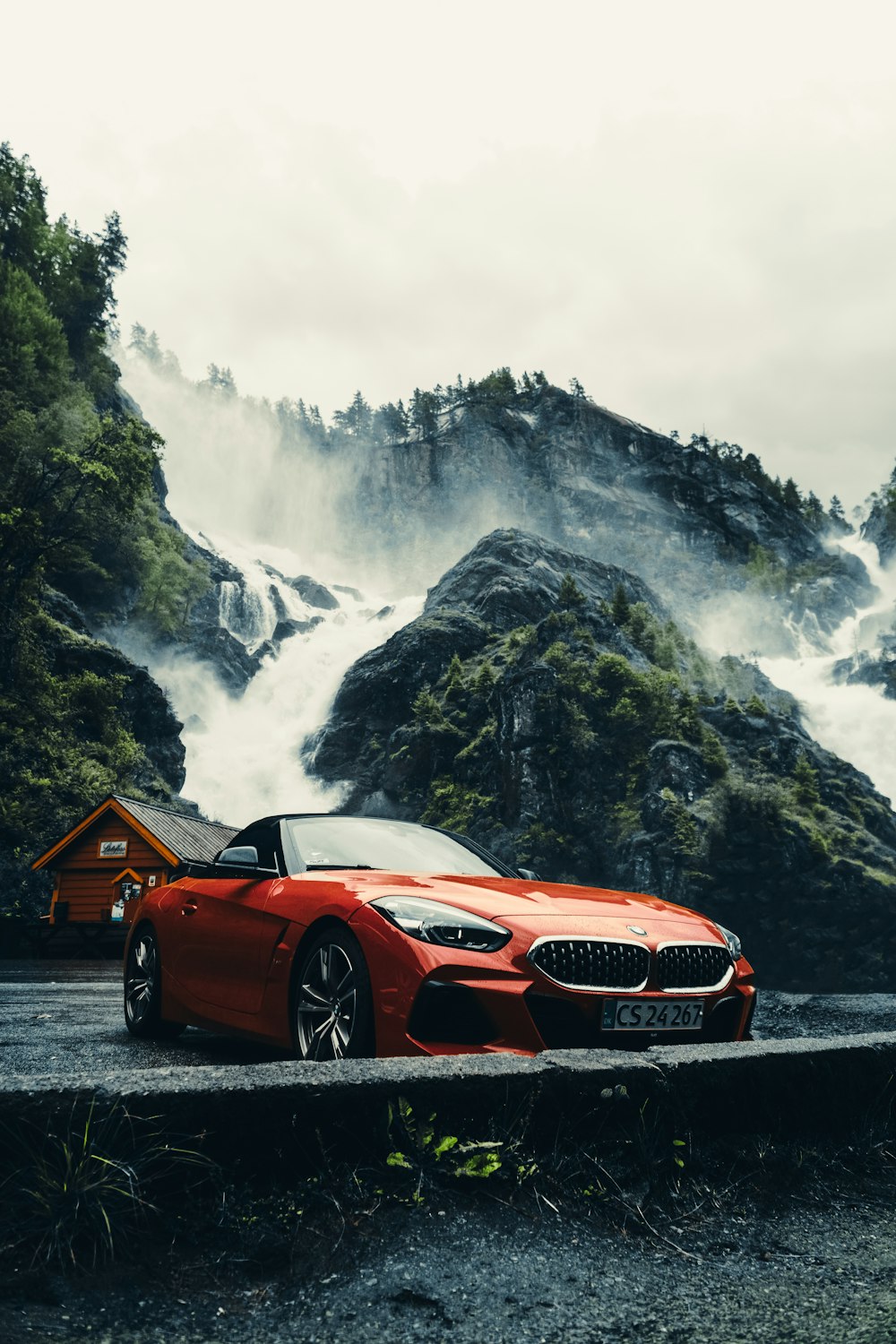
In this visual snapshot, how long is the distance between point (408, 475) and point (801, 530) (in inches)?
2064

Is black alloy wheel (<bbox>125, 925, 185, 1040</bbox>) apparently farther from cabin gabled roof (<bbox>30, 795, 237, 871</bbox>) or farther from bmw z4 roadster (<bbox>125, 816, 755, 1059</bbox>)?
cabin gabled roof (<bbox>30, 795, 237, 871</bbox>)

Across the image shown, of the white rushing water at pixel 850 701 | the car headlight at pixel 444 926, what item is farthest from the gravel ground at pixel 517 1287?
the white rushing water at pixel 850 701

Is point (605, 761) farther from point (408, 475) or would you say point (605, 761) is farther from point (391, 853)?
point (408, 475)

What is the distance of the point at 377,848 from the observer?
561 cm

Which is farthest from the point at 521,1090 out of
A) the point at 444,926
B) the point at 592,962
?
the point at 592,962

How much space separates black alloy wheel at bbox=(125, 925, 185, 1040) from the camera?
6.21m

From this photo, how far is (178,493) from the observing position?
138125 mm

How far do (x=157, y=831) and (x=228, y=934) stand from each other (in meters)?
22.5

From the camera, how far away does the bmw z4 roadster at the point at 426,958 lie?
12.7 ft

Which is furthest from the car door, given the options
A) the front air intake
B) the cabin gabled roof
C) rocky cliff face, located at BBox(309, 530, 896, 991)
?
rocky cliff face, located at BBox(309, 530, 896, 991)

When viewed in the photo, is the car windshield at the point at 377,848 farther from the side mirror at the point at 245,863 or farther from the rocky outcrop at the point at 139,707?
the rocky outcrop at the point at 139,707

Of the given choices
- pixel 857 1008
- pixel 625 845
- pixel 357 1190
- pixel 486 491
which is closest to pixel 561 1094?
pixel 357 1190

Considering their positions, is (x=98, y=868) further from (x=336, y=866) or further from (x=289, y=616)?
(x=289, y=616)

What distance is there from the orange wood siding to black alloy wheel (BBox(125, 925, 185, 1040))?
2082 centimetres
